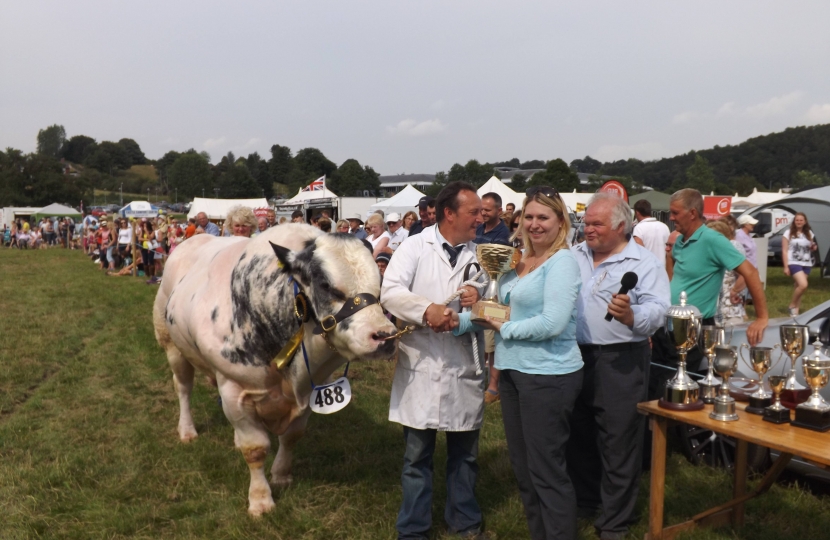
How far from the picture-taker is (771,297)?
1396 cm

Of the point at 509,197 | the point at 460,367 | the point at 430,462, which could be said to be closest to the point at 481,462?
the point at 430,462

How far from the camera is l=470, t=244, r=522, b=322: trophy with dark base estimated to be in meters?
3.22

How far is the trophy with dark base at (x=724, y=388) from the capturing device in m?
3.09

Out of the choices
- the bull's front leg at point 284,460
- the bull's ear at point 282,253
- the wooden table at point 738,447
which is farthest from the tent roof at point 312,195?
the wooden table at point 738,447

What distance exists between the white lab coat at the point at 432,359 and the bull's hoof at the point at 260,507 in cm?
135

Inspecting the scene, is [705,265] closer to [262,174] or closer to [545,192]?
[545,192]

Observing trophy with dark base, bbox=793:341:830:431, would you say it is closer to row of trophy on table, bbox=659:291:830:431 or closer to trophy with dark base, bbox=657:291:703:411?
row of trophy on table, bbox=659:291:830:431

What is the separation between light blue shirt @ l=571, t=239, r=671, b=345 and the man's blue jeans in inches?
36.5

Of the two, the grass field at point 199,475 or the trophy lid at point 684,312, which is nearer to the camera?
the trophy lid at point 684,312

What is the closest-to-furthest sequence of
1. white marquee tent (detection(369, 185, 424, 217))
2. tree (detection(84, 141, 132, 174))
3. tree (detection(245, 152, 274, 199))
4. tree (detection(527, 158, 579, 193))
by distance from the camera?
1. white marquee tent (detection(369, 185, 424, 217))
2. tree (detection(527, 158, 579, 193))
3. tree (detection(245, 152, 274, 199))
4. tree (detection(84, 141, 132, 174))

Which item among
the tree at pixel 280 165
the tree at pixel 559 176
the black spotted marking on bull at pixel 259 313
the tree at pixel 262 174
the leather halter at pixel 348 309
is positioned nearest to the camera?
the leather halter at pixel 348 309

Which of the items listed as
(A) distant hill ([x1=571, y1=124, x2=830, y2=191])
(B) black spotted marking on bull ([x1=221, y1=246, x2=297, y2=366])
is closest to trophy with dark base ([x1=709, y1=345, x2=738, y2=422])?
(B) black spotted marking on bull ([x1=221, y1=246, x2=297, y2=366])

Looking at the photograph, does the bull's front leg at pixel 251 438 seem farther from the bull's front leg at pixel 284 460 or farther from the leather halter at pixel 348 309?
the leather halter at pixel 348 309

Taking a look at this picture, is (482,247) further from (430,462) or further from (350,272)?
(430,462)
